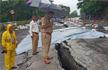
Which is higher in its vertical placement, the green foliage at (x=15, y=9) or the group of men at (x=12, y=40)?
the green foliage at (x=15, y=9)

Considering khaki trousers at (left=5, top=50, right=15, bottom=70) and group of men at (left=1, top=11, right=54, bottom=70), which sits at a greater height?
group of men at (left=1, top=11, right=54, bottom=70)

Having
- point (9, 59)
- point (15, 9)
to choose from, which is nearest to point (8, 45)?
point (9, 59)

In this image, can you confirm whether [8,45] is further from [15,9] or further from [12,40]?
[15,9]

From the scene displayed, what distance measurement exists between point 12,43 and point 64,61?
2.01 m

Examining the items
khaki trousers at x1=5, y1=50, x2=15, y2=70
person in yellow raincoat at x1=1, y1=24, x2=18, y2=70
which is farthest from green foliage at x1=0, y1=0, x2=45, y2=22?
khaki trousers at x1=5, y1=50, x2=15, y2=70

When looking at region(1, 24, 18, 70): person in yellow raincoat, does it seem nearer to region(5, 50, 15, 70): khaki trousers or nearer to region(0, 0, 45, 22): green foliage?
region(5, 50, 15, 70): khaki trousers

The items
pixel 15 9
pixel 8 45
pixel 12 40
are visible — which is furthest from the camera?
pixel 15 9

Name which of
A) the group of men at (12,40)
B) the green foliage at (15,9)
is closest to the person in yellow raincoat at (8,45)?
the group of men at (12,40)

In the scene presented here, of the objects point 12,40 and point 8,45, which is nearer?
point 8,45

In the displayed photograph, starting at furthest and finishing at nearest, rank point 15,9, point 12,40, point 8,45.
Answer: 1. point 15,9
2. point 12,40
3. point 8,45

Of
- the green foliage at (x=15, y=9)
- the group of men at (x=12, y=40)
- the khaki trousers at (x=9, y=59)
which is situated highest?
the green foliage at (x=15, y=9)

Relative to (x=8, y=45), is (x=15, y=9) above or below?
above

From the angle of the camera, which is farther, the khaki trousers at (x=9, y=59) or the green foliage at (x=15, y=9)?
the green foliage at (x=15, y=9)

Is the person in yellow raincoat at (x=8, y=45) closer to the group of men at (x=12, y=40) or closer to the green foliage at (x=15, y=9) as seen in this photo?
the group of men at (x=12, y=40)
